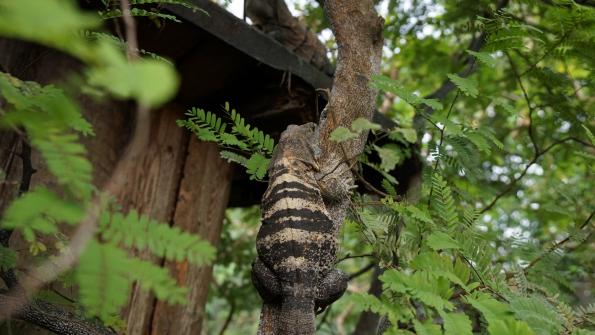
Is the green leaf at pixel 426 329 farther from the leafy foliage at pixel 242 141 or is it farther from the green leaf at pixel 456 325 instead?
the leafy foliage at pixel 242 141

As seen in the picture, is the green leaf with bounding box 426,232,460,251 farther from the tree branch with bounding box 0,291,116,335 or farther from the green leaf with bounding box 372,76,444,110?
the tree branch with bounding box 0,291,116,335

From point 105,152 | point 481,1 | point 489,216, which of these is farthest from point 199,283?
point 489,216

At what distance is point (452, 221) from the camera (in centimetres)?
253

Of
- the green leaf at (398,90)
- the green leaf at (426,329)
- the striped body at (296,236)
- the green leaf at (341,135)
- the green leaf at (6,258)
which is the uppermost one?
the green leaf at (398,90)

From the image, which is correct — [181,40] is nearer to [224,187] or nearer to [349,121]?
[224,187]

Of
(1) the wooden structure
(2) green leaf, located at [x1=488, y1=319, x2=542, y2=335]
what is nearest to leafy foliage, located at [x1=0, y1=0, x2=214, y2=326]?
(2) green leaf, located at [x1=488, y1=319, x2=542, y2=335]

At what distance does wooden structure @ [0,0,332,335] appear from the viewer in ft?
11.2

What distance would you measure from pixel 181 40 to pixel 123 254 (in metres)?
2.51

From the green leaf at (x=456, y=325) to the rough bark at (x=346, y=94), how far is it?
2.41 ft

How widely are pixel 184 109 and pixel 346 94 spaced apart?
178 cm

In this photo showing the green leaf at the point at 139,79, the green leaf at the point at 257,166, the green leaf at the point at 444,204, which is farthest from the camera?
the green leaf at the point at 257,166

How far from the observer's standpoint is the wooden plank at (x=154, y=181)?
3.78 m

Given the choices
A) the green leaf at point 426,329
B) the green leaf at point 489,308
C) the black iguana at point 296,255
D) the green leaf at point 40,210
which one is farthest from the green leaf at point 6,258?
the green leaf at point 489,308

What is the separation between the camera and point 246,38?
350cm
